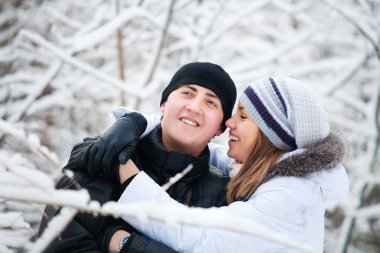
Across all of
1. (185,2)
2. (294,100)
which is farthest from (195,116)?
(185,2)

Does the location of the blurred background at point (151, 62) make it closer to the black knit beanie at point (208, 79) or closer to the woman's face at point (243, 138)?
the woman's face at point (243, 138)

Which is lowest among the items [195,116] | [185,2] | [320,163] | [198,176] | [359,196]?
[359,196]

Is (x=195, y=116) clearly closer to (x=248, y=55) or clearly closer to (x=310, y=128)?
(x=310, y=128)

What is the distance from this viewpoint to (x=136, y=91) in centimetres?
240

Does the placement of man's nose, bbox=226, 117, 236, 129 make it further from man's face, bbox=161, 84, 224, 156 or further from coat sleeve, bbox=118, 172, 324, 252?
coat sleeve, bbox=118, 172, 324, 252

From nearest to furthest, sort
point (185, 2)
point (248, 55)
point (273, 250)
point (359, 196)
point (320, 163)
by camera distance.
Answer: point (273, 250)
point (320, 163)
point (185, 2)
point (359, 196)
point (248, 55)

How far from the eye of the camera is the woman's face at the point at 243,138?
170cm

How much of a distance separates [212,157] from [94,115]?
3673 millimetres

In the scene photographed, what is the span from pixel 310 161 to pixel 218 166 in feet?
2.19

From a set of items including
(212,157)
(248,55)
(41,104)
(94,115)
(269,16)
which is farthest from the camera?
(269,16)

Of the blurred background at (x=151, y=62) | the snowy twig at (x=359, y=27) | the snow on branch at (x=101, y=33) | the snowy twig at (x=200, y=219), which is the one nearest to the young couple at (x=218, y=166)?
the blurred background at (x=151, y=62)

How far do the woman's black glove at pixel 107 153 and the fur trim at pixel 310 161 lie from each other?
0.61 meters

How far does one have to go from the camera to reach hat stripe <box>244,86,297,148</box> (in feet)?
5.25

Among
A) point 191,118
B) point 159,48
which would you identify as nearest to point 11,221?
point 191,118
